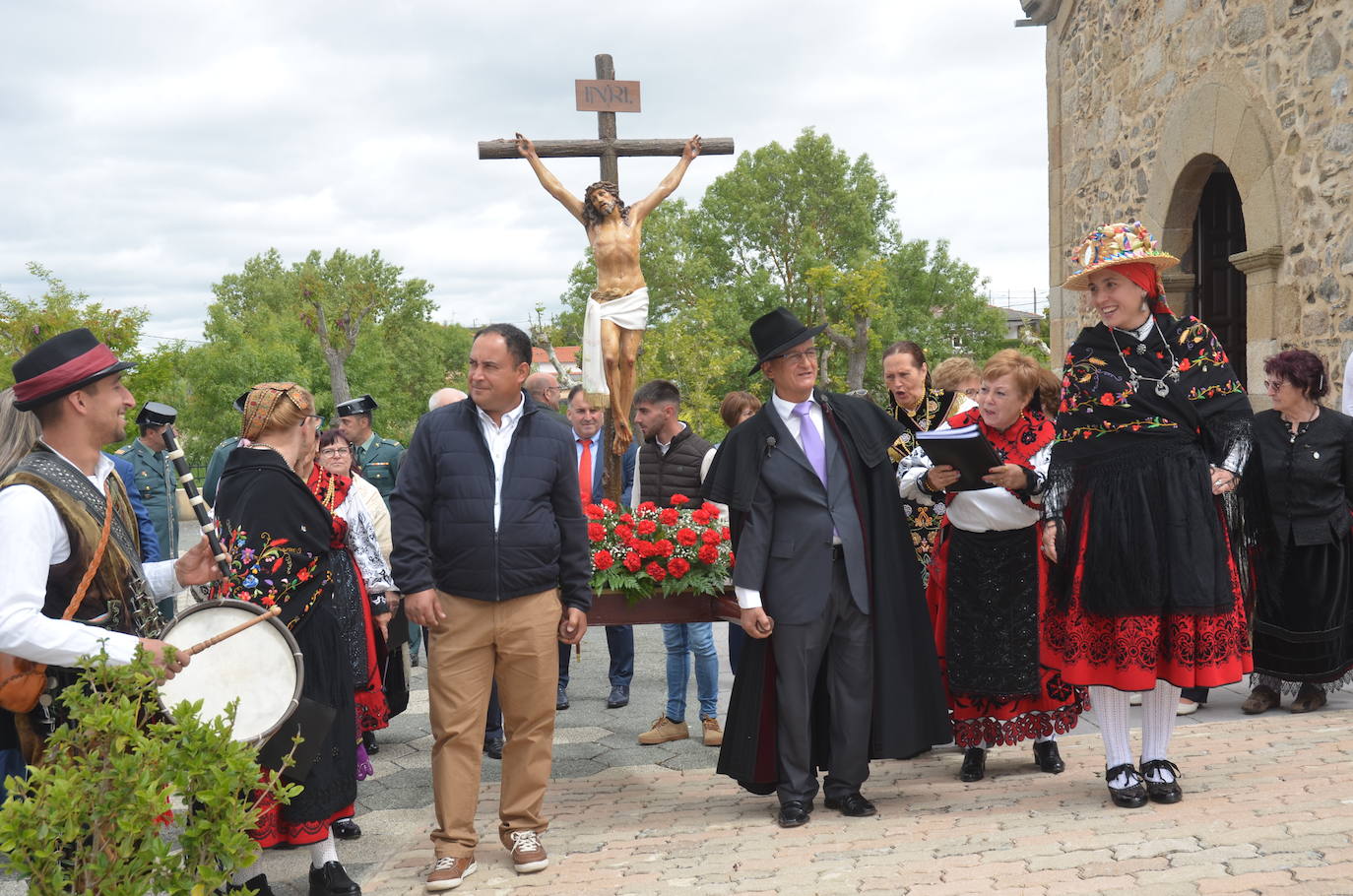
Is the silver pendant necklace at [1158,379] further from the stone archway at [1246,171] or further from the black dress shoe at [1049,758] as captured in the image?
the stone archway at [1246,171]

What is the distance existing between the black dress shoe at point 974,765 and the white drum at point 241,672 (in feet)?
10.8

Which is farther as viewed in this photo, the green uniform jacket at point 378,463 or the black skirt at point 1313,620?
the green uniform jacket at point 378,463

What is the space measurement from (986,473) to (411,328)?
62606mm

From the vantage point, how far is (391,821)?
550cm

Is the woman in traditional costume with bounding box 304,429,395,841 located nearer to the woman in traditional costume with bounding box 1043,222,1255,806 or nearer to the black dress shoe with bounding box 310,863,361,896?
the black dress shoe with bounding box 310,863,361,896

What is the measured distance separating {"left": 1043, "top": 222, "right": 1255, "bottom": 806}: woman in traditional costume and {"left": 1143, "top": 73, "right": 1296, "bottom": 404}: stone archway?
4.91 m

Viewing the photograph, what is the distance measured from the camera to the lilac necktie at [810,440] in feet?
16.8

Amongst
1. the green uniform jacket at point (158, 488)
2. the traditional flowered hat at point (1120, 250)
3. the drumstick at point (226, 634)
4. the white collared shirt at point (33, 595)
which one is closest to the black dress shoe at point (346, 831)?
the drumstick at point (226, 634)

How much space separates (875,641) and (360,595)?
241cm

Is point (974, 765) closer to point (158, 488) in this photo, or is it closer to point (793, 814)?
point (793, 814)

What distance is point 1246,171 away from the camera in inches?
362

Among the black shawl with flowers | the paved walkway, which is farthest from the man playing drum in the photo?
the black shawl with flowers

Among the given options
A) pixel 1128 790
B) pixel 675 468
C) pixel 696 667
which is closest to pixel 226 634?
pixel 1128 790

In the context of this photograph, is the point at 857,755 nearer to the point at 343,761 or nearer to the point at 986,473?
the point at 986,473
